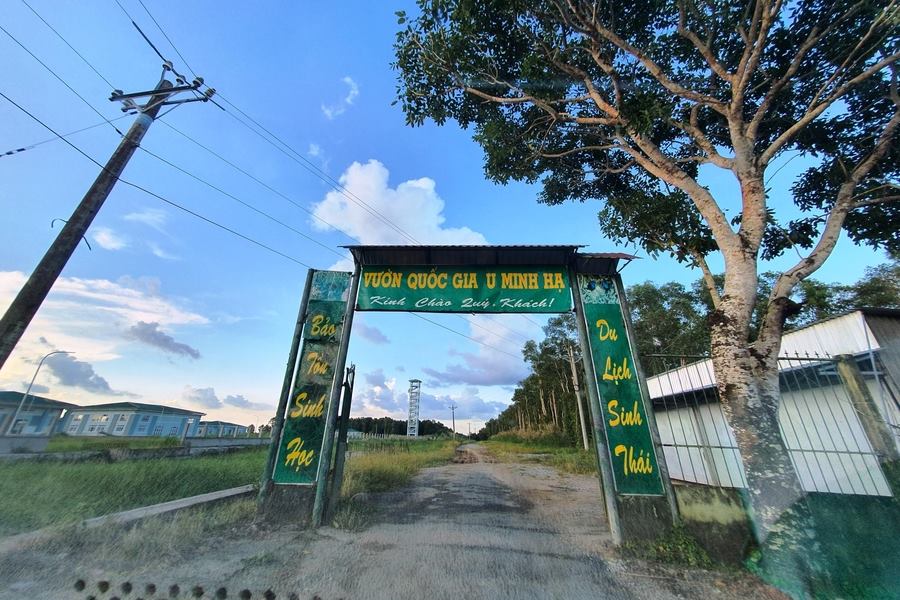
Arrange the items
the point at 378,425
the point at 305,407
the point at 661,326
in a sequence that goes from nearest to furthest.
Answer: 1. the point at 305,407
2. the point at 661,326
3. the point at 378,425

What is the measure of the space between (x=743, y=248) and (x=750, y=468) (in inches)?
109

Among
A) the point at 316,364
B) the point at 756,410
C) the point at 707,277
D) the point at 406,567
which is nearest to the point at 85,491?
the point at 316,364

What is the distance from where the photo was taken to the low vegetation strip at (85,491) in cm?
445

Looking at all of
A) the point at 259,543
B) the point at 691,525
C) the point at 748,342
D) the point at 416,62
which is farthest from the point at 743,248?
the point at 259,543

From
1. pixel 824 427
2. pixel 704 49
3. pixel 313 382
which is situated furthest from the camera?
pixel 824 427

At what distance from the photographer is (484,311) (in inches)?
235

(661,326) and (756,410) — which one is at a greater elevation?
(661,326)

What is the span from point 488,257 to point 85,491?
26.7ft

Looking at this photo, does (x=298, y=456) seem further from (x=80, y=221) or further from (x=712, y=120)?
(x=712, y=120)

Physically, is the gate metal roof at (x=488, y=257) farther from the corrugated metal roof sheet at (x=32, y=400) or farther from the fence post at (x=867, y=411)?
the corrugated metal roof sheet at (x=32, y=400)

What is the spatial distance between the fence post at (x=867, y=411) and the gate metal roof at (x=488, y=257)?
4.37m

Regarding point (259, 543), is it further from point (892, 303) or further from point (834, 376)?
point (892, 303)

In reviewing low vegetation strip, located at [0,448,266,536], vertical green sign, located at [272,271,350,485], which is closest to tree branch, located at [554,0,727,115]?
vertical green sign, located at [272,271,350,485]

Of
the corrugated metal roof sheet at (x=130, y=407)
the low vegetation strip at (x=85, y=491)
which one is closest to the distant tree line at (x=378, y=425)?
the corrugated metal roof sheet at (x=130, y=407)
